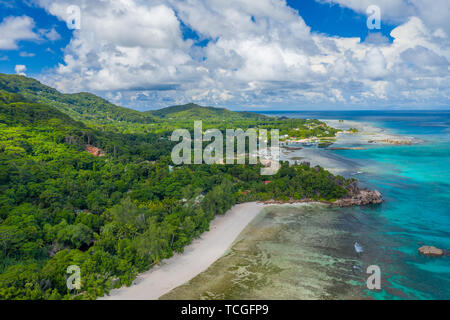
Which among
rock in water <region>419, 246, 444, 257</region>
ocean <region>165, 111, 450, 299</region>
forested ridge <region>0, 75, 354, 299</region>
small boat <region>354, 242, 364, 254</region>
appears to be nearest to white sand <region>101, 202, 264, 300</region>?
forested ridge <region>0, 75, 354, 299</region>

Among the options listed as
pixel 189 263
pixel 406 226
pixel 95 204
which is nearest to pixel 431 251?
pixel 406 226

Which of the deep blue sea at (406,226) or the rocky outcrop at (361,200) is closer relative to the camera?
the deep blue sea at (406,226)

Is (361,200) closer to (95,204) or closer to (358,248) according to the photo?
(358,248)

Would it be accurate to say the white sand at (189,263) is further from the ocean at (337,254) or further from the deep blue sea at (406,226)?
the deep blue sea at (406,226)

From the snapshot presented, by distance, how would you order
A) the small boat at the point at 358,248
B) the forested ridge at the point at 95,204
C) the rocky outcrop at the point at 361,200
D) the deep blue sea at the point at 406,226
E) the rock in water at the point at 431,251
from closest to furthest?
1. the forested ridge at the point at 95,204
2. the deep blue sea at the point at 406,226
3. the rock in water at the point at 431,251
4. the small boat at the point at 358,248
5. the rocky outcrop at the point at 361,200

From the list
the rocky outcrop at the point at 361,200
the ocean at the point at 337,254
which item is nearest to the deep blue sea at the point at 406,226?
the ocean at the point at 337,254

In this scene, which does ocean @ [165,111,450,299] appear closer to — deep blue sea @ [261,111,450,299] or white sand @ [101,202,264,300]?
deep blue sea @ [261,111,450,299]

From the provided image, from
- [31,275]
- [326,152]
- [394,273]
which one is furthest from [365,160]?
[31,275]
